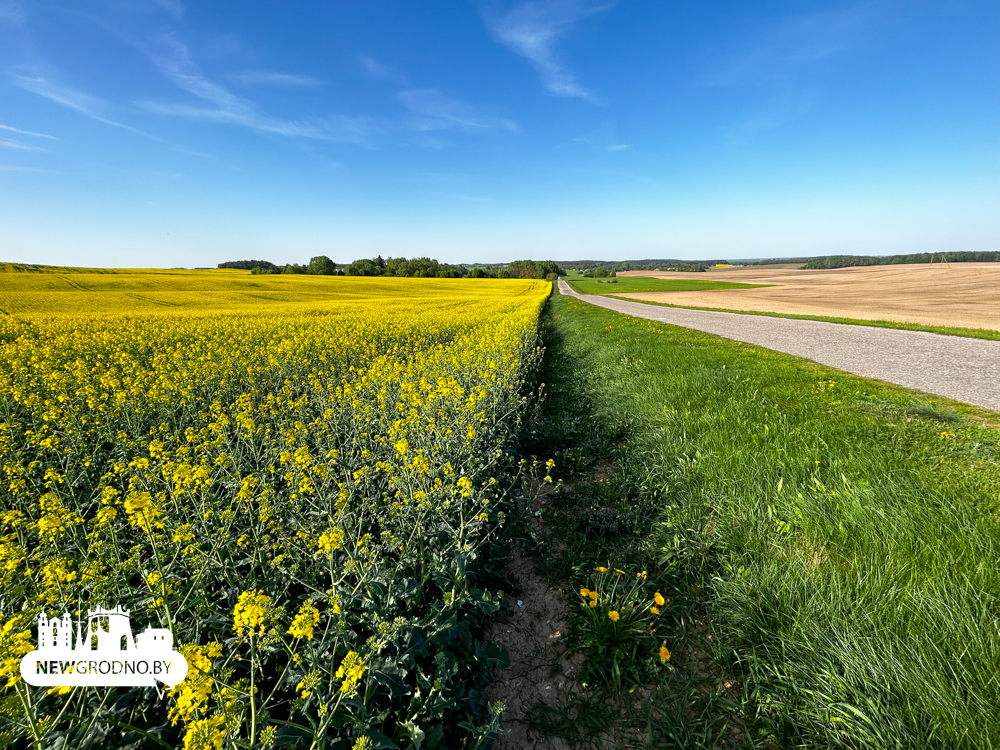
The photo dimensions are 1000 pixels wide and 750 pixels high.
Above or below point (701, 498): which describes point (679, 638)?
below

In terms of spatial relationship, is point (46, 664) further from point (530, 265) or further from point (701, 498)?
point (530, 265)

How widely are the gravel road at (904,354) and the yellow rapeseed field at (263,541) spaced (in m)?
6.64

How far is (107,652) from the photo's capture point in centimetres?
151

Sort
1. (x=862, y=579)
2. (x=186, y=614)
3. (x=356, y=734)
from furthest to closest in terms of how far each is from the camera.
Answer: (x=862, y=579)
(x=186, y=614)
(x=356, y=734)

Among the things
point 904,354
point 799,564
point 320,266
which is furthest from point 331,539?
point 320,266

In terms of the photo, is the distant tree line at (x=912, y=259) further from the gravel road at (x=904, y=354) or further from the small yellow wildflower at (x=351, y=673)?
the small yellow wildflower at (x=351, y=673)

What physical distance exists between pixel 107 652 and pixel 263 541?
76 centimetres

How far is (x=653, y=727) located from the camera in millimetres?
2002

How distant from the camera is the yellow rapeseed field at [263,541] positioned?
54.4 inches

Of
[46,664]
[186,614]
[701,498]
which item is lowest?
[701,498]

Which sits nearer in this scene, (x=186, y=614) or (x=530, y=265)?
(x=186, y=614)

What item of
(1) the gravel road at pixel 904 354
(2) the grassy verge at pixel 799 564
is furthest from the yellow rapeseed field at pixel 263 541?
(1) the gravel road at pixel 904 354

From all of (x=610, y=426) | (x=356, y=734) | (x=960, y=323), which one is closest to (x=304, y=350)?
(x=610, y=426)

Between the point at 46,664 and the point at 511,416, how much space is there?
4.18 m
